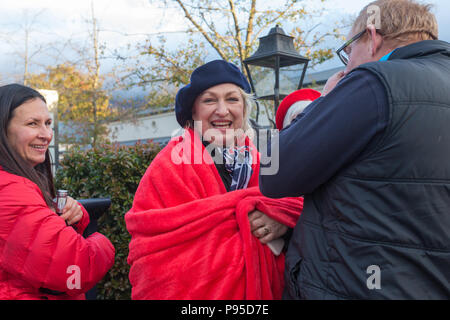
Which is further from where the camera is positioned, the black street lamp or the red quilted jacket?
the black street lamp

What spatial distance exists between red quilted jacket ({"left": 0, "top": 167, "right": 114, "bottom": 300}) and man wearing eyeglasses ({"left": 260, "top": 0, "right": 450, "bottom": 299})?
1.23 metres

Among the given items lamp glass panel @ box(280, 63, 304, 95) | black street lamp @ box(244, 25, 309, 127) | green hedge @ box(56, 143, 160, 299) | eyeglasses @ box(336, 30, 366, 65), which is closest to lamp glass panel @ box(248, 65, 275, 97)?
black street lamp @ box(244, 25, 309, 127)

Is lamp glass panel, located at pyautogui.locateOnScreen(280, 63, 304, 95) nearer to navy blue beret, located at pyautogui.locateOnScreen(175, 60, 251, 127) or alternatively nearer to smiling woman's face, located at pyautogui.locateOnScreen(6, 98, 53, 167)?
navy blue beret, located at pyautogui.locateOnScreen(175, 60, 251, 127)

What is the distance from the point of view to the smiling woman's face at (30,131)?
2.09 metres

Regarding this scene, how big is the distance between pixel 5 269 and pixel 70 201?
53 centimetres

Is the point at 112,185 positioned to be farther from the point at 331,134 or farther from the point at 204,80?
the point at 331,134

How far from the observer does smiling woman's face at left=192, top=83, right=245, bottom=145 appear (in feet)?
6.98

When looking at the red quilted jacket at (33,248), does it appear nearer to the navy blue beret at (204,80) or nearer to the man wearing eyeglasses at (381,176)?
the navy blue beret at (204,80)

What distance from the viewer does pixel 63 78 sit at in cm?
1692

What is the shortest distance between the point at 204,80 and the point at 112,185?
6.21 ft

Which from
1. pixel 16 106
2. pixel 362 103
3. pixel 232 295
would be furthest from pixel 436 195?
pixel 16 106

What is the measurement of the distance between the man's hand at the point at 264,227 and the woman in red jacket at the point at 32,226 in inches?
39.2

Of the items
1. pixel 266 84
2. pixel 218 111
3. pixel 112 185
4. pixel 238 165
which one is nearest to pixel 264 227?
pixel 238 165

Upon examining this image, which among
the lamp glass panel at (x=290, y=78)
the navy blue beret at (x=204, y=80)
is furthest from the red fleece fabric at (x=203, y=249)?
the lamp glass panel at (x=290, y=78)
